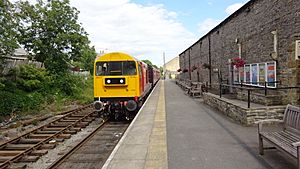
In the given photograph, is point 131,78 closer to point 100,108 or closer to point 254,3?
point 100,108

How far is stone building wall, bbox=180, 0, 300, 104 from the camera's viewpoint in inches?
332

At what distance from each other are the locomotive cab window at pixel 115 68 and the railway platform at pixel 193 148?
3.56 metres

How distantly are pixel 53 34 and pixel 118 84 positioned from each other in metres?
12.7

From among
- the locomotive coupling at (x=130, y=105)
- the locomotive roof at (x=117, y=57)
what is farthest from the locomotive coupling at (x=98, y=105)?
the locomotive roof at (x=117, y=57)

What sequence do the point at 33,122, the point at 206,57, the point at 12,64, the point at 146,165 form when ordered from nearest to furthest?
the point at 146,165, the point at 33,122, the point at 12,64, the point at 206,57

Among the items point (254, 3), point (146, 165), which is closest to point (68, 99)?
point (254, 3)

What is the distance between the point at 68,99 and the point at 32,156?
14339mm

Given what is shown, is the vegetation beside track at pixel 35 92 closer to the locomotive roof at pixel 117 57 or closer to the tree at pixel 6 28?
the tree at pixel 6 28

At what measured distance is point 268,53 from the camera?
10258 millimetres

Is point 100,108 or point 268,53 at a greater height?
point 268,53

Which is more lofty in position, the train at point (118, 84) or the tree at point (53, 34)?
the tree at point (53, 34)

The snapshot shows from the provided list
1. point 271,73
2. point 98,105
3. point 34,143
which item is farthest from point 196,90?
point 34,143

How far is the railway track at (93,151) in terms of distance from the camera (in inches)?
265

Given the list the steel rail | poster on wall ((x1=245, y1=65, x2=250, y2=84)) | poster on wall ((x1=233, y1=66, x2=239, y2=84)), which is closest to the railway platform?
the steel rail
